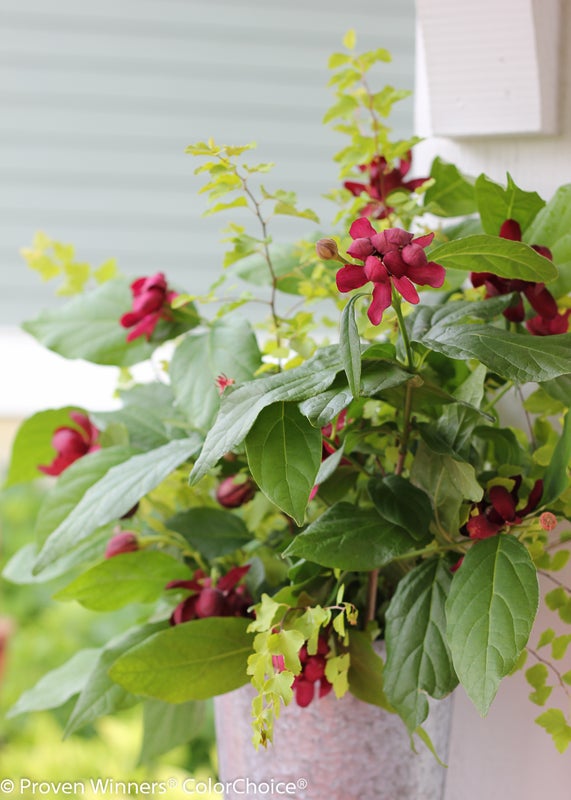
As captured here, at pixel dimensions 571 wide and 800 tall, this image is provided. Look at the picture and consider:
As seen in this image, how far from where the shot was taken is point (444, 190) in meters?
0.73

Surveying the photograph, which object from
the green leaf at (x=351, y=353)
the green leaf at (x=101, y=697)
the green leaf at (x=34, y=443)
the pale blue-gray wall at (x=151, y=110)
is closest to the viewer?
the green leaf at (x=351, y=353)

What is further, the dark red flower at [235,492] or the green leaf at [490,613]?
the dark red flower at [235,492]

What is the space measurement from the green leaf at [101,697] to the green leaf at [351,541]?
0.67 ft

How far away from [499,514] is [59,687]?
1.31 feet

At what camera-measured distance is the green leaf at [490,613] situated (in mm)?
488

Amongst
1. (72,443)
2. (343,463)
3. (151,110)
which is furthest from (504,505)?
(151,110)

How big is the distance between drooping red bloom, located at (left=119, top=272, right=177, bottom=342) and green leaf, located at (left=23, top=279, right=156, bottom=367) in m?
0.02

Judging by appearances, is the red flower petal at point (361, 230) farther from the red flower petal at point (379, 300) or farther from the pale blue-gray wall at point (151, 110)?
the pale blue-gray wall at point (151, 110)

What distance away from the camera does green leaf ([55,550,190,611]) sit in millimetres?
670

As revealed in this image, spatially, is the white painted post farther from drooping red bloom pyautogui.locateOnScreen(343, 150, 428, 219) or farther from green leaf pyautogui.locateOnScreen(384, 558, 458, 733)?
green leaf pyautogui.locateOnScreen(384, 558, 458, 733)

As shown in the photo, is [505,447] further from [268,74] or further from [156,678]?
[268,74]

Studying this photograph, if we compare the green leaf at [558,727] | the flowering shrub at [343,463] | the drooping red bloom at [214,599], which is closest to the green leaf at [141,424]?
the flowering shrub at [343,463]

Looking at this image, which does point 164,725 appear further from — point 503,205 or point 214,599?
point 503,205

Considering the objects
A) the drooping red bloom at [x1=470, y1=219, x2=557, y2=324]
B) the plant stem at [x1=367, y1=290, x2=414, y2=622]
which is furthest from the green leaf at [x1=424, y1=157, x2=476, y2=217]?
the plant stem at [x1=367, y1=290, x2=414, y2=622]
